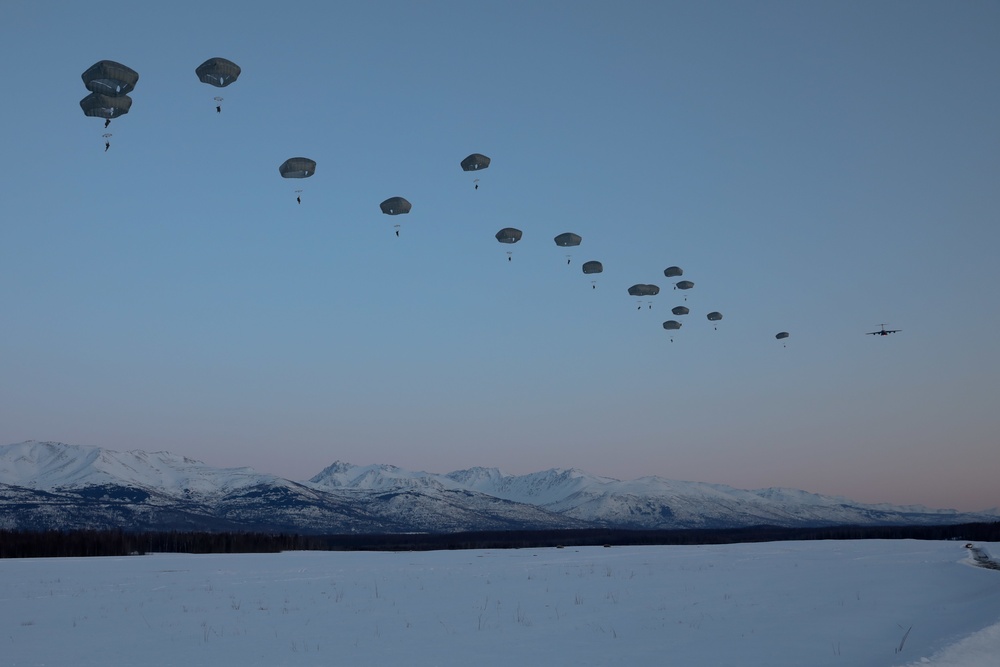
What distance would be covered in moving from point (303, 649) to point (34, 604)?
16292 millimetres

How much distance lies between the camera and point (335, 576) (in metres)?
43.7

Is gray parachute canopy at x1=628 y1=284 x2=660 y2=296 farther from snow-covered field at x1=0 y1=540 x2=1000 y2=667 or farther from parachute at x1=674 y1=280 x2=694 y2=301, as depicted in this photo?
snow-covered field at x1=0 y1=540 x2=1000 y2=667

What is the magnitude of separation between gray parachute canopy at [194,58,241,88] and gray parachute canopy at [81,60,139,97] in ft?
15.3

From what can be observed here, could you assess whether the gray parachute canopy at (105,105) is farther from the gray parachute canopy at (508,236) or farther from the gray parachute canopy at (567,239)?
the gray parachute canopy at (567,239)

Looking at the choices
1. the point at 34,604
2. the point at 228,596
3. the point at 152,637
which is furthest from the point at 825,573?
the point at 34,604

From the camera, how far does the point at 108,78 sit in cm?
5044

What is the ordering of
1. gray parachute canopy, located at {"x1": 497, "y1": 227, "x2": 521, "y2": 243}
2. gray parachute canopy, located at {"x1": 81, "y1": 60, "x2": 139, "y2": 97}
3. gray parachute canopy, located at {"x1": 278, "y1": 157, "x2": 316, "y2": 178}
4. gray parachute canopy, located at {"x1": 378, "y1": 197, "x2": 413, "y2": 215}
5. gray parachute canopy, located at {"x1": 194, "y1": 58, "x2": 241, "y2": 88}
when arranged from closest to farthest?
gray parachute canopy, located at {"x1": 81, "y1": 60, "x2": 139, "y2": 97}
gray parachute canopy, located at {"x1": 194, "y1": 58, "x2": 241, "y2": 88}
gray parachute canopy, located at {"x1": 278, "y1": 157, "x2": 316, "y2": 178}
gray parachute canopy, located at {"x1": 378, "y1": 197, "x2": 413, "y2": 215}
gray parachute canopy, located at {"x1": 497, "y1": 227, "x2": 521, "y2": 243}

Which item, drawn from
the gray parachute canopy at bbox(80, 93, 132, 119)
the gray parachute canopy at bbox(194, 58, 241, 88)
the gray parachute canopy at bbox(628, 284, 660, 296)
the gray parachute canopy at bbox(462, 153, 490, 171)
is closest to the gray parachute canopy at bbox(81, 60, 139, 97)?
the gray parachute canopy at bbox(80, 93, 132, 119)

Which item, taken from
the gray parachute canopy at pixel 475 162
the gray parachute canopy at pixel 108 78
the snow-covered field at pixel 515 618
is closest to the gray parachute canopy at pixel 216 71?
the gray parachute canopy at pixel 108 78

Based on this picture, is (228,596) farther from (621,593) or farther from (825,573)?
(825,573)

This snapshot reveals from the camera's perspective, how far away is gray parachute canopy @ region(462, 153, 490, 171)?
229ft

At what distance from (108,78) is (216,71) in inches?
278

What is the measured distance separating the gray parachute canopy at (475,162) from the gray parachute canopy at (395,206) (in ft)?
19.4

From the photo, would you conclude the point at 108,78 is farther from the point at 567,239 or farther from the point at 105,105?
the point at 567,239
